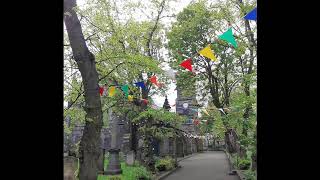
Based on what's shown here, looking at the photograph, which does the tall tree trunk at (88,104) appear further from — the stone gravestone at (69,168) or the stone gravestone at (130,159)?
the stone gravestone at (130,159)

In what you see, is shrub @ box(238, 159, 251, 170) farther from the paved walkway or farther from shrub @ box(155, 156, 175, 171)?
shrub @ box(155, 156, 175, 171)

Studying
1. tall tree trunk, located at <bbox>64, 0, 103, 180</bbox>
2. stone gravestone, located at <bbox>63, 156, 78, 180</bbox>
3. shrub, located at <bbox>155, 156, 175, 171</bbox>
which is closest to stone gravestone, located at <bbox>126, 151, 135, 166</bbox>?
shrub, located at <bbox>155, 156, 175, 171</bbox>

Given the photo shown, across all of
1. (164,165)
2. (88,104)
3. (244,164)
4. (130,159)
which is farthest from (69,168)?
(244,164)

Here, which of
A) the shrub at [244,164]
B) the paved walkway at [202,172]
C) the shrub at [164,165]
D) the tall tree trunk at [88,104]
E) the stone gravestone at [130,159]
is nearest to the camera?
the tall tree trunk at [88,104]

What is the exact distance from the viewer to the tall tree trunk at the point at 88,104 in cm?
870

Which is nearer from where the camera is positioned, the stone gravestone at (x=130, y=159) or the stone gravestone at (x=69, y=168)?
Result: the stone gravestone at (x=69, y=168)

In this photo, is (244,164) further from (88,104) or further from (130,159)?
(88,104)

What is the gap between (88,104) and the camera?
28.6ft

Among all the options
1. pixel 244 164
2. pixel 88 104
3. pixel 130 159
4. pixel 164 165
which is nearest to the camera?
pixel 88 104

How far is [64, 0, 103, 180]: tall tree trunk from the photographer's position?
8.70m

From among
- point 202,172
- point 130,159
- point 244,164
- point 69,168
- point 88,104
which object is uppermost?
point 88,104

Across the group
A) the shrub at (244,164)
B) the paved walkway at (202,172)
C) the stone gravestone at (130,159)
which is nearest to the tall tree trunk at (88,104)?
the paved walkway at (202,172)
